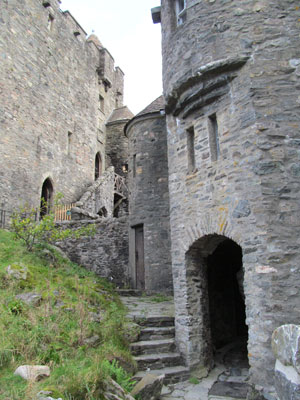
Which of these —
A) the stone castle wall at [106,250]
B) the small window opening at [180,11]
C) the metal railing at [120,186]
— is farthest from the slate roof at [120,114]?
the small window opening at [180,11]

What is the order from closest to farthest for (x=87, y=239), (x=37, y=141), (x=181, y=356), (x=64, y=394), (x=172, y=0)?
(x=64, y=394)
(x=181, y=356)
(x=172, y=0)
(x=87, y=239)
(x=37, y=141)

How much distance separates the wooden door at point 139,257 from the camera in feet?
39.0

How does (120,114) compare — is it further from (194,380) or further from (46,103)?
(194,380)

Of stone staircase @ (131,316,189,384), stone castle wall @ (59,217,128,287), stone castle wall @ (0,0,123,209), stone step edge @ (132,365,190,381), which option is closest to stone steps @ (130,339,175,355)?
stone staircase @ (131,316,189,384)

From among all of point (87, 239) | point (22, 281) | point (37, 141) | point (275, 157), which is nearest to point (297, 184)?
point (275, 157)

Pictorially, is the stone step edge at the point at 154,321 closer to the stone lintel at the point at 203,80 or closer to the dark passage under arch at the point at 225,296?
the dark passage under arch at the point at 225,296

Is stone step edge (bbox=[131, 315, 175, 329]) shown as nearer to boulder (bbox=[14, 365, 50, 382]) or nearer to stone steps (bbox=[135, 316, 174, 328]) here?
stone steps (bbox=[135, 316, 174, 328])

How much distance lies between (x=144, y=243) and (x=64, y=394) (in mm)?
7552

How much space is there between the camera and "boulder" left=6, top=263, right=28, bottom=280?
25.1 ft

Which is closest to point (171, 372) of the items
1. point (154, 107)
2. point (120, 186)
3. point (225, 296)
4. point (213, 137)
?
point (225, 296)

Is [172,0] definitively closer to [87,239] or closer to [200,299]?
[200,299]

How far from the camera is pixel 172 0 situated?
29.3ft

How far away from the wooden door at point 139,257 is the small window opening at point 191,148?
15.9 feet

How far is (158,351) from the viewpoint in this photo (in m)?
7.41
